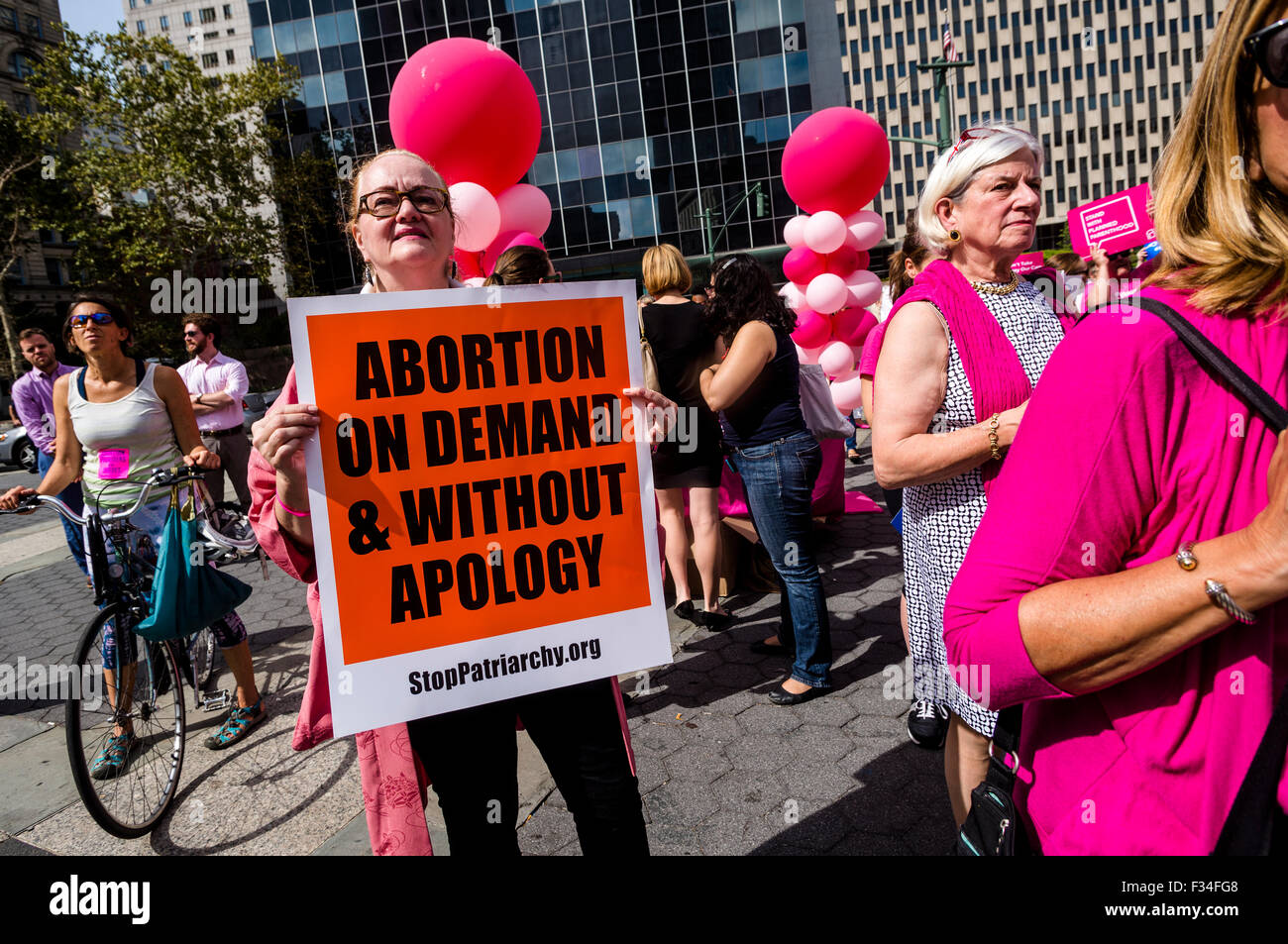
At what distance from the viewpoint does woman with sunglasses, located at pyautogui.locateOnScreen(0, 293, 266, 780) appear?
3422 mm

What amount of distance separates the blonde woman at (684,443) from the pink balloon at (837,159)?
233 centimetres

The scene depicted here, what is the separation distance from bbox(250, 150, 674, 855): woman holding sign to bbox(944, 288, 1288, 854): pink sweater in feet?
3.17

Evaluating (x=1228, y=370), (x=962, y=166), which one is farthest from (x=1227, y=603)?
(x=962, y=166)

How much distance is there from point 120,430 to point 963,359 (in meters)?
3.66

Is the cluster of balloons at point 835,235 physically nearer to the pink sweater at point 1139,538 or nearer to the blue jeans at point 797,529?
the blue jeans at point 797,529

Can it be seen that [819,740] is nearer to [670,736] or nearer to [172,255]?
[670,736]

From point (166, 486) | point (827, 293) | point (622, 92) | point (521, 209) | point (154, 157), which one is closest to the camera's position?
point (166, 486)

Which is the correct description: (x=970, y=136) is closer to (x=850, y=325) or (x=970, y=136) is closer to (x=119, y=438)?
(x=119, y=438)

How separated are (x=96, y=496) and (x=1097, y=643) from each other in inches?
161

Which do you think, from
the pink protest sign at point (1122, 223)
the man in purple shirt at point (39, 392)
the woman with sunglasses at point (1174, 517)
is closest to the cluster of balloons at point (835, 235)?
the pink protest sign at point (1122, 223)

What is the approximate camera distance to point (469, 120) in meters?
3.59

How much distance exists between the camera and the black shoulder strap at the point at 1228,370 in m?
0.74
